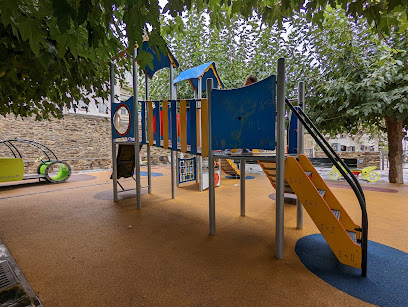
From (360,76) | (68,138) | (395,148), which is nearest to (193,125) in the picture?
(360,76)

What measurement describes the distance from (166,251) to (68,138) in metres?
11.4

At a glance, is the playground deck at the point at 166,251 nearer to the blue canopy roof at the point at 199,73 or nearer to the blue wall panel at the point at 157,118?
the blue wall panel at the point at 157,118

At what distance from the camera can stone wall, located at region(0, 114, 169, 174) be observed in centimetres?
1027

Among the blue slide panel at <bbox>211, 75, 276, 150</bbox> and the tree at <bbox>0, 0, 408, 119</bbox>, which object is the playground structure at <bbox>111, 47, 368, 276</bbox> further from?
the tree at <bbox>0, 0, 408, 119</bbox>

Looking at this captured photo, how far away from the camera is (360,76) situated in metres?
6.60

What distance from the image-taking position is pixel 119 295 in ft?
6.37

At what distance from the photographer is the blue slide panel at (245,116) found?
271cm

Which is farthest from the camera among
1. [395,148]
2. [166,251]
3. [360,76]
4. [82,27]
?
[395,148]

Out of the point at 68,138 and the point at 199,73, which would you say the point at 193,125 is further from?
the point at 68,138

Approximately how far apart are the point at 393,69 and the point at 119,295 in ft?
25.5

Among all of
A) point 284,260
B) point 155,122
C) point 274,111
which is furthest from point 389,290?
point 155,122

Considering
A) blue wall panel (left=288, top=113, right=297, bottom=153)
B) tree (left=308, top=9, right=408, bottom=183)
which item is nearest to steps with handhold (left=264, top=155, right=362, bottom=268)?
blue wall panel (left=288, top=113, right=297, bottom=153)

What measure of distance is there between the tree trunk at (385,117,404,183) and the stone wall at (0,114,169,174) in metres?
11.6

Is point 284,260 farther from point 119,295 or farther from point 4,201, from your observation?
point 4,201
